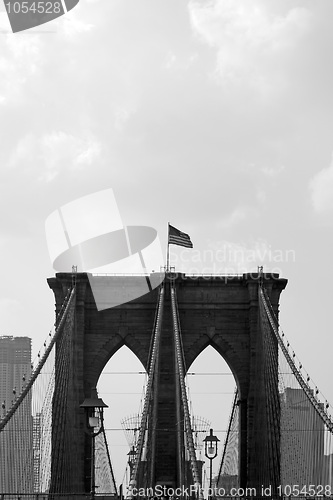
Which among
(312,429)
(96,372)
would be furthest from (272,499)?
(96,372)

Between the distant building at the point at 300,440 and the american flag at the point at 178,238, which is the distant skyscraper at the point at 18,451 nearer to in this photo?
the distant building at the point at 300,440

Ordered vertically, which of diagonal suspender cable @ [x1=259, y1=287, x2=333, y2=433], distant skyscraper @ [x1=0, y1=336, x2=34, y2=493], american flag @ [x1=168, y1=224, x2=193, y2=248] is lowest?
distant skyscraper @ [x1=0, y1=336, x2=34, y2=493]

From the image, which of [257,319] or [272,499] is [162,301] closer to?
[257,319]

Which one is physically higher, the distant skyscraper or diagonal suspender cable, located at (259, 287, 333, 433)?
diagonal suspender cable, located at (259, 287, 333, 433)

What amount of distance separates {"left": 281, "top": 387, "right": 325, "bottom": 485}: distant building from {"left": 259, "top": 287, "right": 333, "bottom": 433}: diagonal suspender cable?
0.70 meters

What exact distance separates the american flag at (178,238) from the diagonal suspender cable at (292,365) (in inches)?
153

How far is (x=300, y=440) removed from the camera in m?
45.1

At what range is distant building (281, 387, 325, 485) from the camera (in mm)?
39594

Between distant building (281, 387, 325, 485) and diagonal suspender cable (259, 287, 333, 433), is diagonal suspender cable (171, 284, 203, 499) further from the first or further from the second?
distant building (281, 387, 325, 485)

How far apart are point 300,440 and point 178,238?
1374 centimetres

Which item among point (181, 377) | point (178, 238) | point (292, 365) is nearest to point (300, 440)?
point (292, 365)

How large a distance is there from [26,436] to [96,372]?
1182 centimetres

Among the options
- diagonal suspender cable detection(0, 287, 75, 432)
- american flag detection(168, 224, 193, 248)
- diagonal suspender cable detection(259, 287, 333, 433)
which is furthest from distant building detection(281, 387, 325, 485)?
diagonal suspender cable detection(0, 287, 75, 432)

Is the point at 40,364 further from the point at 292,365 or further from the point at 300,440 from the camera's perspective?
the point at 300,440
